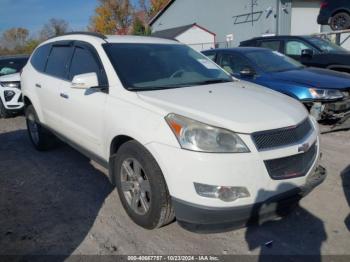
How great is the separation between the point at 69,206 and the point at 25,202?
1.96 ft

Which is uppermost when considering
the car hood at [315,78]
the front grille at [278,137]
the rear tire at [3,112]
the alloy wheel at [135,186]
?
the front grille at [278,137]

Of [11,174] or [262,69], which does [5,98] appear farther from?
[262,69]

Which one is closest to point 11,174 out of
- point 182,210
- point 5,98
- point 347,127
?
point 182,210

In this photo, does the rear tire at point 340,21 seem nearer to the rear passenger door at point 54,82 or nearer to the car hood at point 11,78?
the car hood at point 11,78

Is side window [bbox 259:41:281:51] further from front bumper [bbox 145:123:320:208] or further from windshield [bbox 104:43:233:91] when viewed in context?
front bumper [bbox 145:123:320:208]

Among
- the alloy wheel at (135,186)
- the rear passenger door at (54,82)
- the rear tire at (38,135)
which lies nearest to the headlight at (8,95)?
the rear tire at (38,135)

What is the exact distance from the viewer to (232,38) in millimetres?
25359

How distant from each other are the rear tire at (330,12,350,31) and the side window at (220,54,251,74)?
929 cm

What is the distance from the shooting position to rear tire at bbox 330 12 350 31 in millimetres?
14633

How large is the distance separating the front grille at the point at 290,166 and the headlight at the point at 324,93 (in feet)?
10.2

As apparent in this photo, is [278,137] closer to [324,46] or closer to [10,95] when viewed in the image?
[324,46]

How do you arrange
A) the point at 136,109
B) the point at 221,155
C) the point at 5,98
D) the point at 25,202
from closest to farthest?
the point at 221,155
the point at 136,109
the point at 25,202
the point at 5,98

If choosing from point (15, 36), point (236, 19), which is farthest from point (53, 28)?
point (236, 19)

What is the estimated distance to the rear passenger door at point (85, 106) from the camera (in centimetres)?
389
